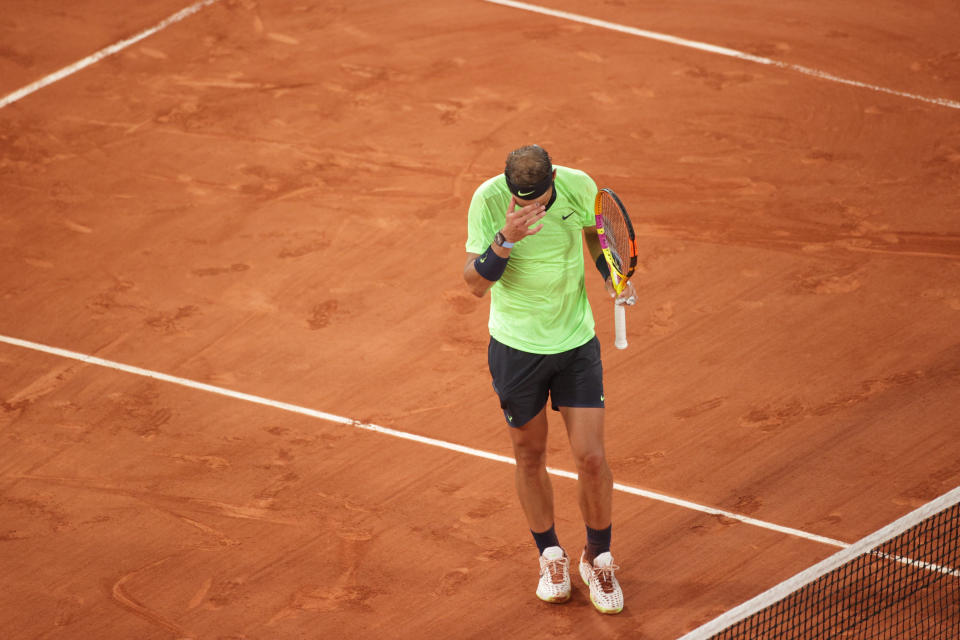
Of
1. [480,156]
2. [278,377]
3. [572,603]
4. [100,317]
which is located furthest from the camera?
[480,156]

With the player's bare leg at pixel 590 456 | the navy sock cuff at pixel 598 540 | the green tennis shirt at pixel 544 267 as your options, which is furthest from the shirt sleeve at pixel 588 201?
the navy sock cuff at pixel 598 540

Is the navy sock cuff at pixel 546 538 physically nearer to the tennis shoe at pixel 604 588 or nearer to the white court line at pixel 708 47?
the tennis shoe at pixel 604 588

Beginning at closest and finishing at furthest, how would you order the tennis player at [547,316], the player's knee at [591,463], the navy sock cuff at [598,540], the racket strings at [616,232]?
the tennis player at [547,316]
the player's knee at [591,463]
the racket strings at [616,232]
the navy sock cuff at [598,540]

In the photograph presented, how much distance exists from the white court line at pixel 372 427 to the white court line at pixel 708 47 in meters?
5.45

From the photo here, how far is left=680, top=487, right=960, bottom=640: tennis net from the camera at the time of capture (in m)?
6.05

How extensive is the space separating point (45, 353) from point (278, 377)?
1.73 m

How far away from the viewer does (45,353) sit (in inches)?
337

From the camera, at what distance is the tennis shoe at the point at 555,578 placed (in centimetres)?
633

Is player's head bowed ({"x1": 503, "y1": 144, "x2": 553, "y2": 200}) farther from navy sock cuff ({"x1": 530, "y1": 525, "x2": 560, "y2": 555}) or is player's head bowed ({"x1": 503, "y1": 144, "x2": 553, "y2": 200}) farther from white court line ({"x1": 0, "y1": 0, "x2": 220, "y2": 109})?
white court line ({"x1": 0, "y1": 0, "x2": 220, "y2": 109})

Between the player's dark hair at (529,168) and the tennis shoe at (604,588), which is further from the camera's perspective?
the tennis shoe at (604,588)

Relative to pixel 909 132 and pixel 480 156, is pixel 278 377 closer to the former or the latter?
pixel 480 156

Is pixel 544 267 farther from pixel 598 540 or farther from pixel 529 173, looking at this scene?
pixel 598 540

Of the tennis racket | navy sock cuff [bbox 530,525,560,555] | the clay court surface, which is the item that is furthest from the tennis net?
the tennis racket

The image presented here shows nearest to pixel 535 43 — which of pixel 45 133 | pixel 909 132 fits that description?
pixel 909 132
